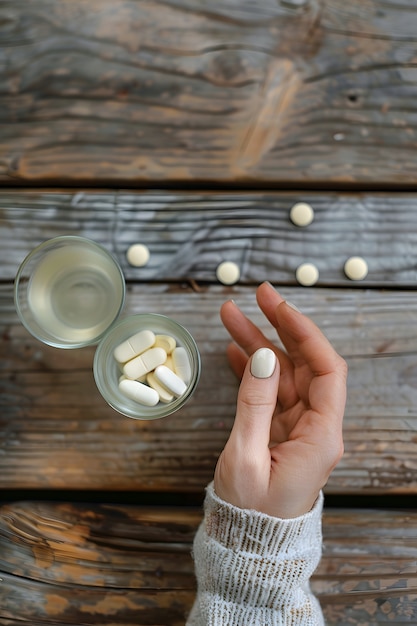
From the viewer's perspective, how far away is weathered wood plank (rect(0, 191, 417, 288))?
858 mm

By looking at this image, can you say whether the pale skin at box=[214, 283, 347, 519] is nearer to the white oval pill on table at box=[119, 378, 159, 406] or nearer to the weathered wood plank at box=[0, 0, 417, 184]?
the white oval pill on table at box=[119, 378, 159, 406]

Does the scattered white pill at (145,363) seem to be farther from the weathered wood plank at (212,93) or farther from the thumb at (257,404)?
the weathered wood plank at (212,93)

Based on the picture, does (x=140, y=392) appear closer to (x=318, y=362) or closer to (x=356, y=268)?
(x=318, y=362)

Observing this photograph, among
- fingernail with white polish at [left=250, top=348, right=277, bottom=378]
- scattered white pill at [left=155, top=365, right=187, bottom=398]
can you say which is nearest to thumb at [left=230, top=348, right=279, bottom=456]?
A: fingernail with white polish at [left=250, top=348, right=277, bottom=378]

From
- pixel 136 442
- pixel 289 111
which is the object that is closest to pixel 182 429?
pixel 136 442

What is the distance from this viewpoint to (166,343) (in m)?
0.78

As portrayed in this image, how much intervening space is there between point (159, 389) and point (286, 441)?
0.17m

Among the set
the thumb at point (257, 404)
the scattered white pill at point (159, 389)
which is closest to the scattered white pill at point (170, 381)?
the scattered white pill at point (159, 389)

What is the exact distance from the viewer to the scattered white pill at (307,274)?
2.77 ft

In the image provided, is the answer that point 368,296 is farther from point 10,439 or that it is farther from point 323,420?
point 10,439

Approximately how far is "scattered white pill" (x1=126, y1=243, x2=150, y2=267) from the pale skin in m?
0.18

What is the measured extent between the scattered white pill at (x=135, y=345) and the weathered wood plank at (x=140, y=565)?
0.24 meters

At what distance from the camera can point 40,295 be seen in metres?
0.82

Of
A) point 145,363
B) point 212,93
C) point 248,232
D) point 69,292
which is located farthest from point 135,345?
point 212,93
